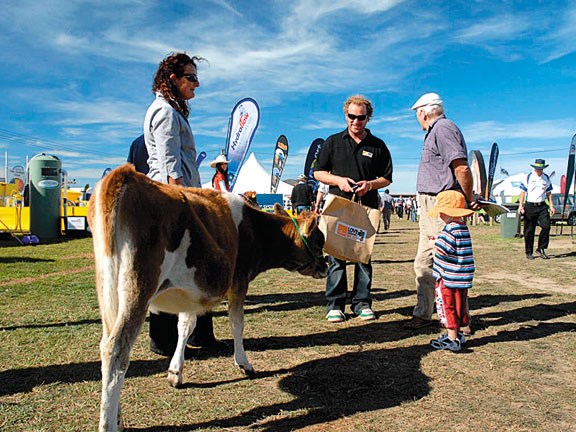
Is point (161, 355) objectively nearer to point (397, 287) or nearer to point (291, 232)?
point (291, 232)

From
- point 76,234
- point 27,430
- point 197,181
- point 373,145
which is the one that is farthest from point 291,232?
point 76,234

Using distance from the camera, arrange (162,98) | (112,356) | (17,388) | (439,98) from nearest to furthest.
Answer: (112,356)
(17,388)
(162,98)
(439,98)

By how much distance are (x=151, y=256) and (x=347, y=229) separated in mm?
2689

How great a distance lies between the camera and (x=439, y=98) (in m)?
5.00

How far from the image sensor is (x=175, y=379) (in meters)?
3.40

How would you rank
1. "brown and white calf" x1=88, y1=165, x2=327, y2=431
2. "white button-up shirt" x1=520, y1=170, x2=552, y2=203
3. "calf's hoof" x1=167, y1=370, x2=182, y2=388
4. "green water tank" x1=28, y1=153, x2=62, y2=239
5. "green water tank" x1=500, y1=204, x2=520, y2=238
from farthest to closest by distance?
"green water tank" x1=500, y1=204, x2=520, y2=238
"green water tank" x1=28, y1=153, x2=62, y2=239
"white button-up shirt" x1=520, y1=170, x2=552, y2=203
"calf's hoof" x1=167, y1=370, x2=182, y2=388
"brown and white calf" x1=88, y1=165, x2=327, y2=431

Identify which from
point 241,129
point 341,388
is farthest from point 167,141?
point 241,129

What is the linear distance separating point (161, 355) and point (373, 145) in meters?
3.44

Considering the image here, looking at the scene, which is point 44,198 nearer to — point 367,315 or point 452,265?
point 367,315

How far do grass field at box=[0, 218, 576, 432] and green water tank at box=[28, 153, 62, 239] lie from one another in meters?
12.4

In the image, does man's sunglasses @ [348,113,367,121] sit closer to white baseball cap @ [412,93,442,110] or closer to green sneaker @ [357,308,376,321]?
white baseball cap @ [412,93,442,110]

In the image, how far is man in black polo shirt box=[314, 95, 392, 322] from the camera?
5477mm

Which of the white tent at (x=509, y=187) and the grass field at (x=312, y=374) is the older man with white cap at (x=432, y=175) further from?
the white tent at (x=509, y=187)

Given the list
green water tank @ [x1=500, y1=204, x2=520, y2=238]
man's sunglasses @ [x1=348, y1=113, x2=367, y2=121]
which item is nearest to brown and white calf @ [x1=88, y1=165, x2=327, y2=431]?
man's sunglasses @ [x1=348, y1=113, x2=367, y2=121]
